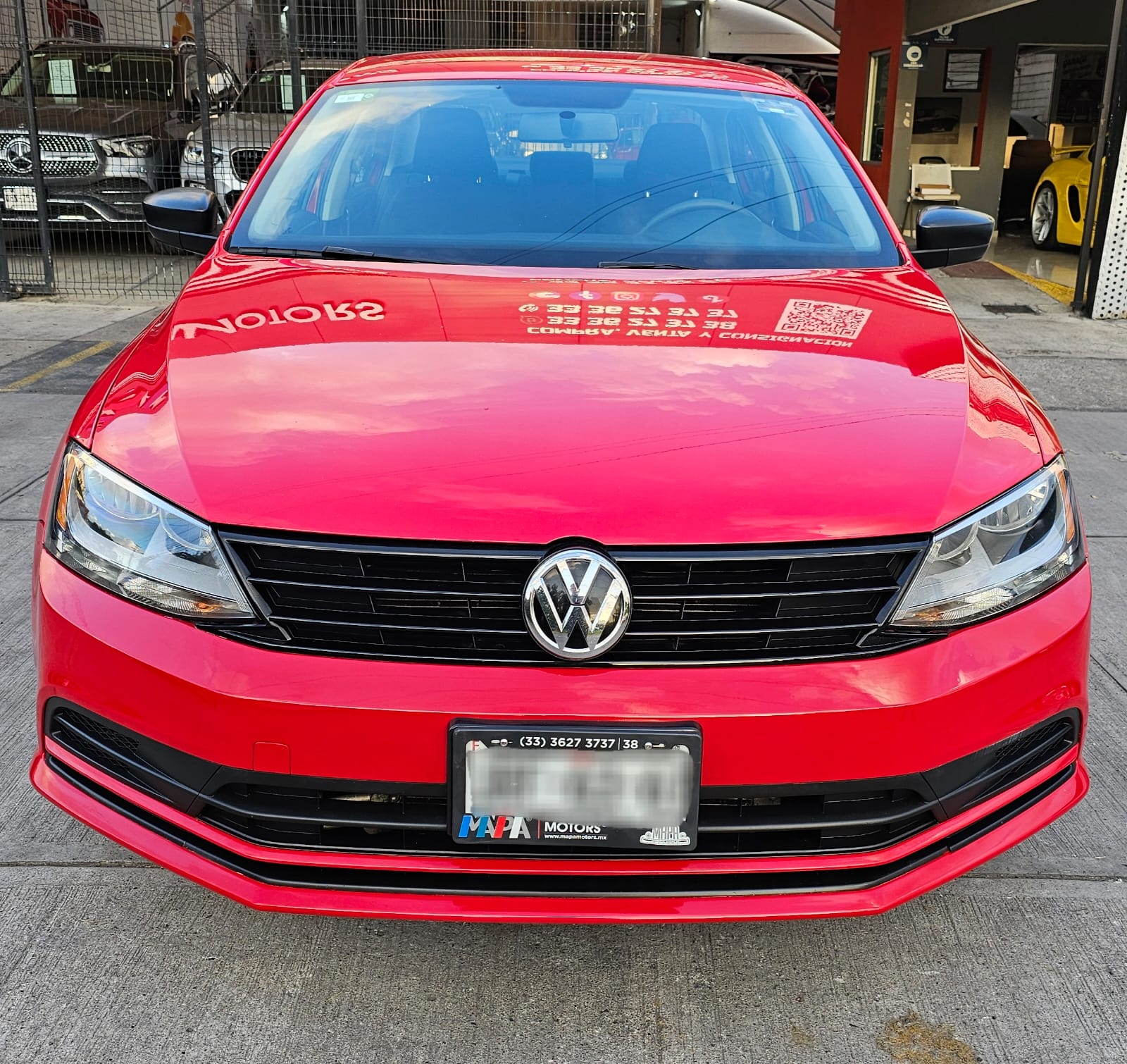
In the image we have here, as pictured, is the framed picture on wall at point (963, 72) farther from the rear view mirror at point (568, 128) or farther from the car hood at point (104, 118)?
Result: the rear view mirror at point (568, 128)

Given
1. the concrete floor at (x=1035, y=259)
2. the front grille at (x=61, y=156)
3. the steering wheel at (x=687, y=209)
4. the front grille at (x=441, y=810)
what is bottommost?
the concrete floor at (x=1035, y=259)

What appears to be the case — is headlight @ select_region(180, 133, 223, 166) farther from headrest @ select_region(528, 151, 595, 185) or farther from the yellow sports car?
the yellow sports car

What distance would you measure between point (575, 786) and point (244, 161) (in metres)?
9.39

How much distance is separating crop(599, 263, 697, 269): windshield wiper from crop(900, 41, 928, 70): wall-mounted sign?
11893 mm

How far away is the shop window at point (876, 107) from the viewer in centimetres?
1398

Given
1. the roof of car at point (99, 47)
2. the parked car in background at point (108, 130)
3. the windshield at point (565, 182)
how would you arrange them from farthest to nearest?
the roof of car at point (99, 47) < the parked car in background at point (108, 130) < the windshield at point (565, 182)

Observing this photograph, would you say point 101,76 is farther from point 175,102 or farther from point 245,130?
point 245,130

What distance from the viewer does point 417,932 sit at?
2.12m

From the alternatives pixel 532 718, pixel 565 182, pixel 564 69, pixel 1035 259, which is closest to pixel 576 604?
pixel 532 718

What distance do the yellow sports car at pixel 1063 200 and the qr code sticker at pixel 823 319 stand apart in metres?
10.9

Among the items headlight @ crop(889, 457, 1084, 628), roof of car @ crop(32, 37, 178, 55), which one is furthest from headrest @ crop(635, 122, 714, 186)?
roof of car @ crop(32, 37, 178, 55)

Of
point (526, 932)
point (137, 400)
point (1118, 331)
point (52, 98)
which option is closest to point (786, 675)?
point (526, 932)

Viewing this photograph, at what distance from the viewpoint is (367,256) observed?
265 cm

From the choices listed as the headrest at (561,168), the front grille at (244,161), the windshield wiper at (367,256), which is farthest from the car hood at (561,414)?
the front grille at (244,161)
